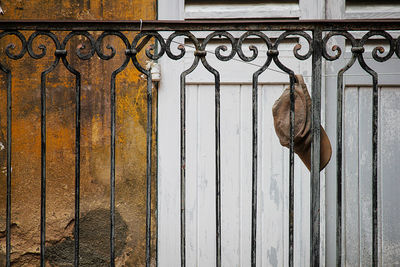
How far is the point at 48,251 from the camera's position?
2.70 meters

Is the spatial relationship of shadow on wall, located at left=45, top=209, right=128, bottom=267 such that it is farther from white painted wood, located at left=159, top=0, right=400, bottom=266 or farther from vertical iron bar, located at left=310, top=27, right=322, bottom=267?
vertical iron bar, located at left=310, top=27, right=322, bottom=267

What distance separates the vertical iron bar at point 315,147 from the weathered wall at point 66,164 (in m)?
1.35

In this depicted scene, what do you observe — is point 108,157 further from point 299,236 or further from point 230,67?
point 299,236

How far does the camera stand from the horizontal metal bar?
5.27 feet

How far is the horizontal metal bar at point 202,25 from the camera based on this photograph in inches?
63.2

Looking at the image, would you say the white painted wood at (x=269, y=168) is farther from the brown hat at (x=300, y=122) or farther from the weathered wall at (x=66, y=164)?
the brown hat at (x=300, y=122)

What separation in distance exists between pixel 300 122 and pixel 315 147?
0.17 meters

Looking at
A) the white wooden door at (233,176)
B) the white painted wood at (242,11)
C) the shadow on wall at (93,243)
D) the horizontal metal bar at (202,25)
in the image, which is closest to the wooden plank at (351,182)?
the white wooden door at (233,176)

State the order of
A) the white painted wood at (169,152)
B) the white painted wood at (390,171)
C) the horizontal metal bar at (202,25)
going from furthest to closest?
the white painted wood at (169,152)
the white painted wood at (390,171)
the horizontal metal bar at (202,25)

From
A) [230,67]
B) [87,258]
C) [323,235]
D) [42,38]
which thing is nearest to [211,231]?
[323,235]

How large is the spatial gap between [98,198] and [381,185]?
1884 millimetres

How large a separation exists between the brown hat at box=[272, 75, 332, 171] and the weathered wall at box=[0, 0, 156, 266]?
1.22 meters

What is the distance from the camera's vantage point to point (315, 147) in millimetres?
1653

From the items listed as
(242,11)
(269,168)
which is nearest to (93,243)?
(269,168)
